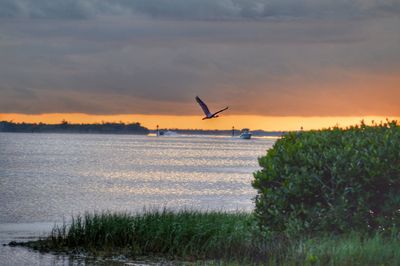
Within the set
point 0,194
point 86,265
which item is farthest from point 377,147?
point 0,194

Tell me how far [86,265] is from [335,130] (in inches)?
299

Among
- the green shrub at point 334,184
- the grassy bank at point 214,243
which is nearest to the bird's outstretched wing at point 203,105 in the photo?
the grassy bank at point 214,243

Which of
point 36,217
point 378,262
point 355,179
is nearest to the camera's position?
point 378,262

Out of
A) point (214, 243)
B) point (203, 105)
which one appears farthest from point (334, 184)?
point (203, 105)

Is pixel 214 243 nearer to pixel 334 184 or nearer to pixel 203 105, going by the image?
pixel 334 184

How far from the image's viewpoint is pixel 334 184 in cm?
1789

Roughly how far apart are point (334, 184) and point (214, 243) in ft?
13.1

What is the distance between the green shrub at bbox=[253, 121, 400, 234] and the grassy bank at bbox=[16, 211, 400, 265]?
0.38 metres

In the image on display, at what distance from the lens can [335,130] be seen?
64.2 feet

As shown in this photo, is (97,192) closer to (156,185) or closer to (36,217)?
(156,185)

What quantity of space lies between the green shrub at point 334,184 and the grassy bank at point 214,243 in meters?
0.38

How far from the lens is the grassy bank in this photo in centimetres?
1659

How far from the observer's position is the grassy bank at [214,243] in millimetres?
16594

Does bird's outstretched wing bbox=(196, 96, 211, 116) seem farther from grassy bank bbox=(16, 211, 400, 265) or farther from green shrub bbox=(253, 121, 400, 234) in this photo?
green shrub bbox=(253, 121, 400, 234)
